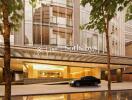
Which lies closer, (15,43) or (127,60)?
(15,43)

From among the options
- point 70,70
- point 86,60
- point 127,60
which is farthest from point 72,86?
point 127,60

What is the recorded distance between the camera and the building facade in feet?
137

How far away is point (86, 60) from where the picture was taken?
47.0m

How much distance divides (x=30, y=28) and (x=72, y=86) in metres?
11.0

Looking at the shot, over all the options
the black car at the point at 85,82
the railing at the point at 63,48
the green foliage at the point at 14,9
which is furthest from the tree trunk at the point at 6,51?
the railing at the point at 63,48

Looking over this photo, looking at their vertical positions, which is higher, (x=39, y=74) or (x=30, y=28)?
(x=30, y=28)

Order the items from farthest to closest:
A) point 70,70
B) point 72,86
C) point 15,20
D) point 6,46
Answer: point 70,70 → point 72,86 → point 15,20 → point 6,46

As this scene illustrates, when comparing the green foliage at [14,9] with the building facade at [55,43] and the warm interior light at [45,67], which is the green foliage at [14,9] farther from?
Answer: the warm interior light at [45,67]

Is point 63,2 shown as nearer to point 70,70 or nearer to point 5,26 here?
point 70,70

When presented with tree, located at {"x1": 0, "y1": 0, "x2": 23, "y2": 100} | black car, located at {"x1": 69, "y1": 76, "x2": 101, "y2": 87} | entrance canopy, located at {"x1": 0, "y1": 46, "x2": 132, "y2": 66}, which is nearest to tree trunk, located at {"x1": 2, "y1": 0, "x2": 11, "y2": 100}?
tree, located at {"x1": 0, "y1": 0, "x2": 23, "y2": 100}

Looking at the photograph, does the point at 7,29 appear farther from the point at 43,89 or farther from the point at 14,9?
the point at 43,89

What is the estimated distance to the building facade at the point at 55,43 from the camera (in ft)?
137

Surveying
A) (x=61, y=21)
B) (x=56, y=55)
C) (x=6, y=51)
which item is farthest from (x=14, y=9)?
(x=61, y=21)

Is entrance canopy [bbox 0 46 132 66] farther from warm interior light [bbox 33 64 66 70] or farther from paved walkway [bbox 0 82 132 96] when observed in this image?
paved walkway [bbox 0 82 132 96]
